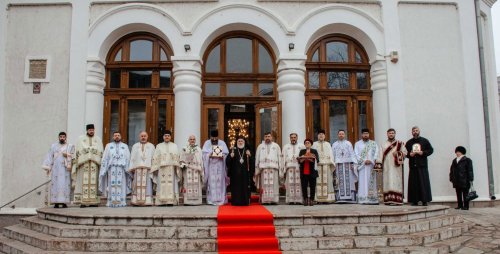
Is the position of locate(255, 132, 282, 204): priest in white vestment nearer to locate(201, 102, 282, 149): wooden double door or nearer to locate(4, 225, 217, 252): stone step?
locate(201, 102, 282, 149): wooden double door

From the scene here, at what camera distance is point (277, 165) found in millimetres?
9711

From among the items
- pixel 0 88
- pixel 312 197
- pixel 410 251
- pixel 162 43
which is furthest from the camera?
pixel 162 43

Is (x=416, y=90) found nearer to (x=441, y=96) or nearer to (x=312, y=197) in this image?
(x=441, y=96)

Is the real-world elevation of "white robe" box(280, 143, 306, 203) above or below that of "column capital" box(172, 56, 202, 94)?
below

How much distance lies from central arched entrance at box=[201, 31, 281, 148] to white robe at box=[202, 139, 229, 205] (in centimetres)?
151

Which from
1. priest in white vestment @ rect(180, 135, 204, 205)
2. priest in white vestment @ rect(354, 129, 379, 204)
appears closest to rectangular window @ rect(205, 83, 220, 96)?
priest in white vestment @ rect(180, 135, 204, 205)

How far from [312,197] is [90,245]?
4.68m

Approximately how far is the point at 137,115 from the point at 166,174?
2503mm

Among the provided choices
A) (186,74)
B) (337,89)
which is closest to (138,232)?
(186,74)

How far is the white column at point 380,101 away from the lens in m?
11.1

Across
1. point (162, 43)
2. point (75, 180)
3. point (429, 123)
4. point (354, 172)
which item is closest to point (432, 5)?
point (429, 123)

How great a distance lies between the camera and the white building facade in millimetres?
10782

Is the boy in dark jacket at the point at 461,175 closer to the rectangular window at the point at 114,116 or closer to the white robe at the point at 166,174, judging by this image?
the white robe at the point at 166,174

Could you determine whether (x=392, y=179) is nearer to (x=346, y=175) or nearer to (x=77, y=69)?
(x=346, y=175)
